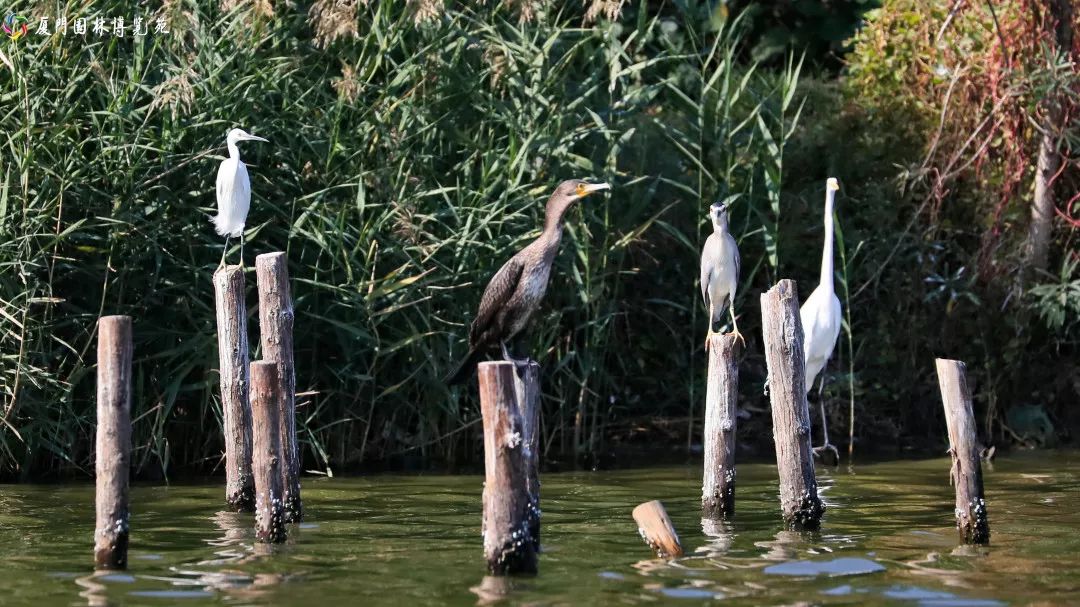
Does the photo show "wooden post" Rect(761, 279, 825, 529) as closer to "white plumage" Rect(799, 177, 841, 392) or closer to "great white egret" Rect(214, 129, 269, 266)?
"white plumage" Rect(799, 177, 841, 392)

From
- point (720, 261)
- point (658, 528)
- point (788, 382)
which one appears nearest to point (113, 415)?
point (658, 528)

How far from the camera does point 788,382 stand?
649 centimetres

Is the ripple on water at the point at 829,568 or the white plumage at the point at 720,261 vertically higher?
the white plumage at the point at 720,261

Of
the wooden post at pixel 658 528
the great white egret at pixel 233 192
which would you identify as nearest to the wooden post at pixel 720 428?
the wooden post at pixel 658 528

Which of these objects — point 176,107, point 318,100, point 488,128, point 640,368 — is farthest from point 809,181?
point 176,107

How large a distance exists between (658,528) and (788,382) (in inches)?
34.7

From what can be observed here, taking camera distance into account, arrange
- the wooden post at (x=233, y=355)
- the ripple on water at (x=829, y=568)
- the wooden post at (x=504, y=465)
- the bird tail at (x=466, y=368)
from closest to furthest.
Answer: the wooden post at (x=504, y=465)
the ripple on water at (x=829, y=568)
the wooden post at (x=233, y=355)
the bird tail at (x=466, y=368)

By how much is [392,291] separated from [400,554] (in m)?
2.30

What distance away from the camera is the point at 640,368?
34.8ft

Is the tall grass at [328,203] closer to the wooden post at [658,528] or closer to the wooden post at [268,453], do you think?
the wooden post at [268,453]

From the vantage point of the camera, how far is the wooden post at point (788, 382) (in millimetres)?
6480

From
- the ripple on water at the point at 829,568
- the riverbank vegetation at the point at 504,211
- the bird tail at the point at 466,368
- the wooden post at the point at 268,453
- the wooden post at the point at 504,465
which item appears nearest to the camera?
the wooden post at the point at 504,465

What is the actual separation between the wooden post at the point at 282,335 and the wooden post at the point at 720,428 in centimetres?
183

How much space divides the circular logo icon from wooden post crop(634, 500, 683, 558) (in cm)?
416
